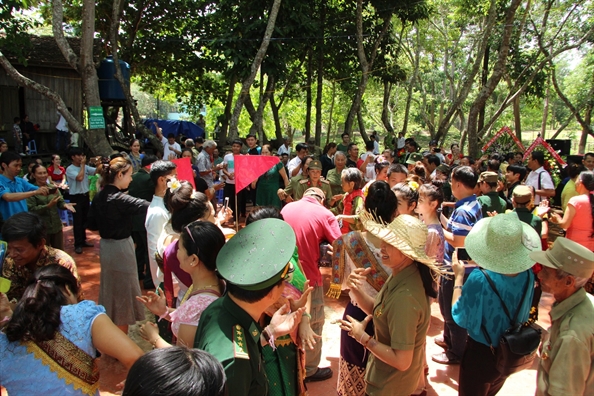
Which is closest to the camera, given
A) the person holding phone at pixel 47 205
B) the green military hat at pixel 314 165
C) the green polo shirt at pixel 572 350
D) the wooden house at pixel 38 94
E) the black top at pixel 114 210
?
the green polo shirt at pixel 572 350

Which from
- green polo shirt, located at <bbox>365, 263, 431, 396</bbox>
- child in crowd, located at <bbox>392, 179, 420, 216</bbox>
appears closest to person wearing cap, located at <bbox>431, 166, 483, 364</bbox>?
child in crowd, located at <bbox>392, 179, 420, 216</bbox>

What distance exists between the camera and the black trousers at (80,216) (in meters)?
7.68

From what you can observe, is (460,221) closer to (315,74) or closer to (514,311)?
(514,311)

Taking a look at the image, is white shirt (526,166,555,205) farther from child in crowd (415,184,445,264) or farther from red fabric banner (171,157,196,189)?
red fabric banner (171,157,196,189)

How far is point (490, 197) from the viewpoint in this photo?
16.4 ft

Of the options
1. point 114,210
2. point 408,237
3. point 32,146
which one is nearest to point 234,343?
point 408,237

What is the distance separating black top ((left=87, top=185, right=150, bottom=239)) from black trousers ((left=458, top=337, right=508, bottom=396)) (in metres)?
3.04

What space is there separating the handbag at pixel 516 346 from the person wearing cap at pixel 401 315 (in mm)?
451

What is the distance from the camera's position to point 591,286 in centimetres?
476

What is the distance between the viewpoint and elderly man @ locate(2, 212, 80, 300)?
2.95m

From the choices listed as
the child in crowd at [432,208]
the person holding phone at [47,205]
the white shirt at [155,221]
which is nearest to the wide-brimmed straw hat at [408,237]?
the child in crowd at [432,208]

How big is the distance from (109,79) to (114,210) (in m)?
11.4

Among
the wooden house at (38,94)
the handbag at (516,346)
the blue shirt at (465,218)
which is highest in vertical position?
the wooden house at (38,94)

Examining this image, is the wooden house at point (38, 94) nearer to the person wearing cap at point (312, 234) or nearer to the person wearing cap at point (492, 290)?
the person wearing cap at point (312, 234)
